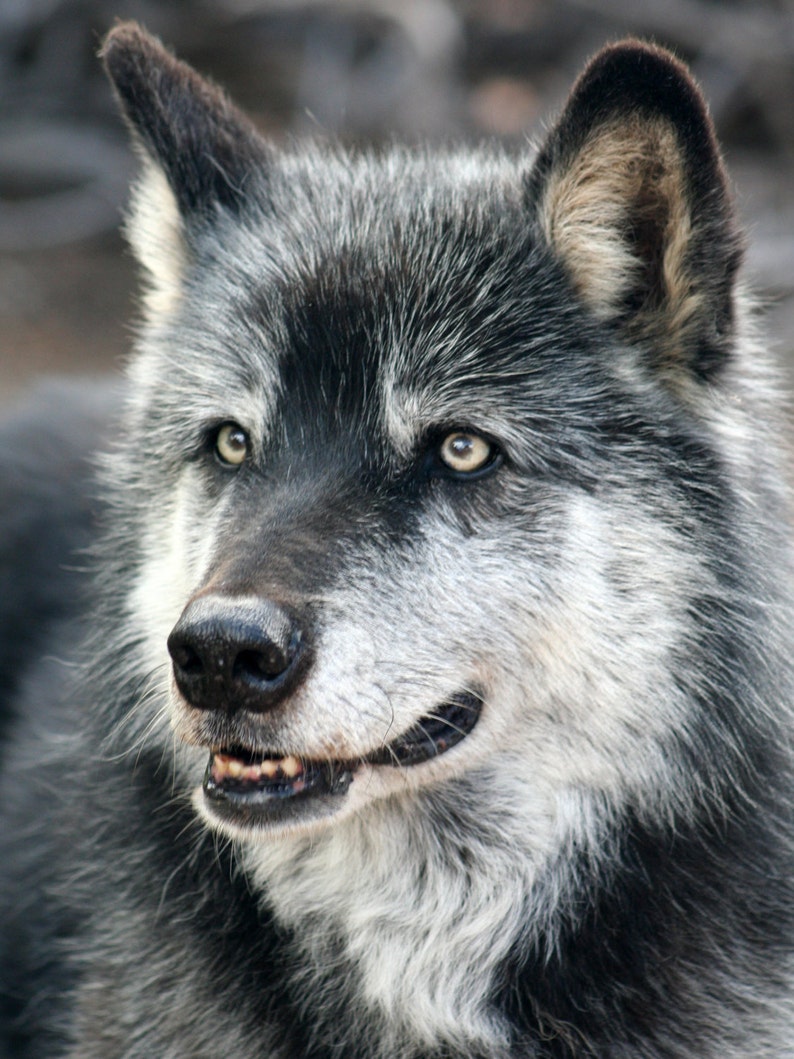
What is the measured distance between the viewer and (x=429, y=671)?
8.89ft

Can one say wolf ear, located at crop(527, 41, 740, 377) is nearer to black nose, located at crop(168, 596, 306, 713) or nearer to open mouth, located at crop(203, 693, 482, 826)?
open mouth, located at crop(203, 693, 482, 826)

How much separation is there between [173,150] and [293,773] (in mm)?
1705

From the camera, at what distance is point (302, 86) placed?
10062 mm

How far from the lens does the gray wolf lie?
2.75 meters

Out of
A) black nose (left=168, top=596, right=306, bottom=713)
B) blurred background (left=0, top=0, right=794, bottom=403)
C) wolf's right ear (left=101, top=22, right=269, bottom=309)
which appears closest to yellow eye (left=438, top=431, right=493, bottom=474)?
black nose (left=168, top=596, right=306, bottom=713)

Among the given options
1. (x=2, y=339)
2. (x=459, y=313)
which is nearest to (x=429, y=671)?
(x=459, y=313)

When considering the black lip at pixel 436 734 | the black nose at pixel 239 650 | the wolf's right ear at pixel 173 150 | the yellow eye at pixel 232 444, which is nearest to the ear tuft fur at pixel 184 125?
the wolf's right ear at pixel 173 150

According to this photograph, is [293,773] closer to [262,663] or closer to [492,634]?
[262,663]

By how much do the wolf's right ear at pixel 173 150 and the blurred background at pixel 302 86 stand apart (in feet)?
17.1

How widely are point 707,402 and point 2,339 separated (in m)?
6.85

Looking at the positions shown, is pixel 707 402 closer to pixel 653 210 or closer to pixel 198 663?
pixel 653 210

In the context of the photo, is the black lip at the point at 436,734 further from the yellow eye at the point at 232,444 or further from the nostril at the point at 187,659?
the yellow eye at the point at 232,444

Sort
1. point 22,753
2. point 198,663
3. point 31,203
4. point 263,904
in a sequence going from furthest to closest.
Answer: point 31,203
point 22,753
point 263,904
point 198,663

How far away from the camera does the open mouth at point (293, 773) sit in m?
2.69
